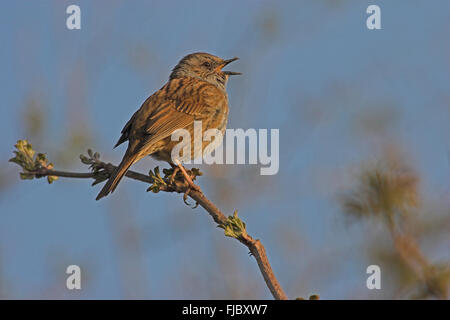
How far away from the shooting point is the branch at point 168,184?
239 cm

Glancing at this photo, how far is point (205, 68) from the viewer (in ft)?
23.1

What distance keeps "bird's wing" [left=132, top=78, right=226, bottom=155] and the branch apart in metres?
0.47

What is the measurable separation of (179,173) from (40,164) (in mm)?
1670

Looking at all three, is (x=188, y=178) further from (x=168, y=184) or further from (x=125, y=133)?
(x=125, y=133)

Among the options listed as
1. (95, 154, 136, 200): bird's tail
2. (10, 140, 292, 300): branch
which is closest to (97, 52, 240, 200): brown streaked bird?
(95, 154, 136, 200): bird's tail

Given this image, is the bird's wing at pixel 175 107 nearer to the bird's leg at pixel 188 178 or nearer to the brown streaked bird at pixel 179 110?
the brown streaked bird at pixel 179 110

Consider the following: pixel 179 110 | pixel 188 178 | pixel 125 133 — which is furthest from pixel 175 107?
pixel 188 178

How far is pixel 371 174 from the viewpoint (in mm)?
2621

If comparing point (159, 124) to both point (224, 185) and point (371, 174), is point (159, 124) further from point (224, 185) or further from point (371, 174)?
point (371, 174)

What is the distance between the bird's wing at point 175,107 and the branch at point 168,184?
47 centimetres

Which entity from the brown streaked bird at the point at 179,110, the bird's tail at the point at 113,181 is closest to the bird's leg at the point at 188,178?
the brown streaked bird at the point at 179,110

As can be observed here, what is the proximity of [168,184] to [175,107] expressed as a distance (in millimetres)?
1925
